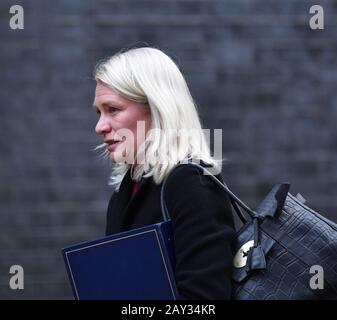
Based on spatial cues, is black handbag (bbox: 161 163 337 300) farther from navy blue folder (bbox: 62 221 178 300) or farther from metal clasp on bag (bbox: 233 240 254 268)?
navy blue folder (bbox: 62 221 178 300)

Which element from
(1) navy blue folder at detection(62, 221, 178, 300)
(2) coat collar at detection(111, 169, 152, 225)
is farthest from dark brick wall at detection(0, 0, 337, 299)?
(1) navy blue folder at detection(62, 221, 178, 300)

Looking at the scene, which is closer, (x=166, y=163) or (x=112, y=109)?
(x=166, y=163)

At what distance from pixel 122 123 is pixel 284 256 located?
633mm

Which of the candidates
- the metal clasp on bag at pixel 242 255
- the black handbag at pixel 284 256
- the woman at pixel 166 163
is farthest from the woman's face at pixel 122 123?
the metal clasp on bag at pixel 242 255

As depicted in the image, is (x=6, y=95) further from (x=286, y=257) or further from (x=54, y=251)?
(x=286, y=257)

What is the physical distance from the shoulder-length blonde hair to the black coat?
0.10 m

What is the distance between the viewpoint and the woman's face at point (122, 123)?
2.54m

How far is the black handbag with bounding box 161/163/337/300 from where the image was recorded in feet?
7.34

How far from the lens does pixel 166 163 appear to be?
2432 millimetres

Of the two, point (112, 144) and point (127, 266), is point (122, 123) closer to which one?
point (112, 144)

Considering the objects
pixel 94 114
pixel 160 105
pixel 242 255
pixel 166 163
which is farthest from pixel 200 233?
pixel 94 114

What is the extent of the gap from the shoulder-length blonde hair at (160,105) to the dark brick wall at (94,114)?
331 centimetres

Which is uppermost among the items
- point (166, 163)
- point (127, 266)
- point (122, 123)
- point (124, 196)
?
point (122, 123)

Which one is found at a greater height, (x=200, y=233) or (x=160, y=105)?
(x=160, y=105)
